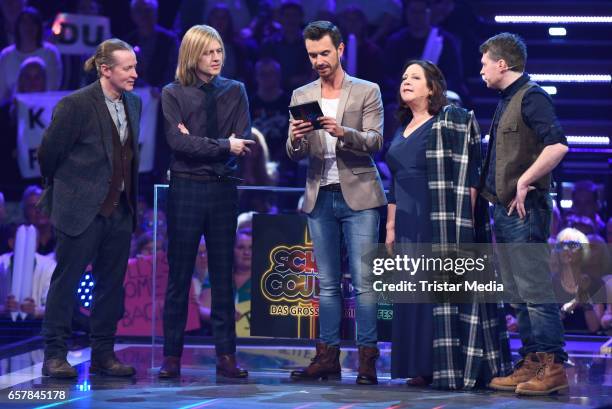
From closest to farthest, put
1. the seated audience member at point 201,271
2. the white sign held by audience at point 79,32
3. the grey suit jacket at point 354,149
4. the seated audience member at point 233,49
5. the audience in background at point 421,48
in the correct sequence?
the grey suit jacket at point 354,149
the seated audience member at point 201,271
the audience in background at point 421,48
the seated audience member at point 233,49
the white sign held by audience at point 79,32

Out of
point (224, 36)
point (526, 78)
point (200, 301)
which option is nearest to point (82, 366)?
point (200, 301)

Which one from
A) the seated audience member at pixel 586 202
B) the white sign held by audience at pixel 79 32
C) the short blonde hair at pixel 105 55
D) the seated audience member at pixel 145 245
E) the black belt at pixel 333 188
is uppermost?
the white sign held by audience at pixel 79 32

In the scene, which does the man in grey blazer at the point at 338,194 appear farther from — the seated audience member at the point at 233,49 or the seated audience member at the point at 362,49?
the seated audience member at the point at 233,49

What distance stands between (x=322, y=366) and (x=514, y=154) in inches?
54.4

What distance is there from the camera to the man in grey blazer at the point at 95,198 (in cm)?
488

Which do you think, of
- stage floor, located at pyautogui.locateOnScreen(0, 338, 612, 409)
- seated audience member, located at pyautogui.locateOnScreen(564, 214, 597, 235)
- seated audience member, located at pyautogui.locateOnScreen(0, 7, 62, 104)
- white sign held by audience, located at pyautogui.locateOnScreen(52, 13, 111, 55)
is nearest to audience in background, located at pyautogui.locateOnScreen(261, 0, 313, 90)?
white sign held by audience, located at pyautogui.locateOnScreen(52, 13, 111, 55)

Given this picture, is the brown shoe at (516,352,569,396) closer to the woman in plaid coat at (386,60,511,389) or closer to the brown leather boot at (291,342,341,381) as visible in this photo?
the woman in plaid coat at (386,60,511,389)

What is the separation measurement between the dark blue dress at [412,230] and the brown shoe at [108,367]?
132 cm

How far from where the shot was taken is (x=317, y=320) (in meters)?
5.43

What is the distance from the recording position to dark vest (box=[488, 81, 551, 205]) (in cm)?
458

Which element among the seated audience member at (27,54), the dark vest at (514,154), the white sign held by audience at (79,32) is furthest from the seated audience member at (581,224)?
the seated audience member at (27,54)

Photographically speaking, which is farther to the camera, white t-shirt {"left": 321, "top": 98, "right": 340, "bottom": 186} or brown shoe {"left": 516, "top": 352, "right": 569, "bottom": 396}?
white t-shirt {"left": 321, "top": 98, "right": 340, "bottom": 186}

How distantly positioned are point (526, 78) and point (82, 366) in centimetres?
270

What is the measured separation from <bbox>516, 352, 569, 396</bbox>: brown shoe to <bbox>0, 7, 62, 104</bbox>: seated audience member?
5955 millimetres
